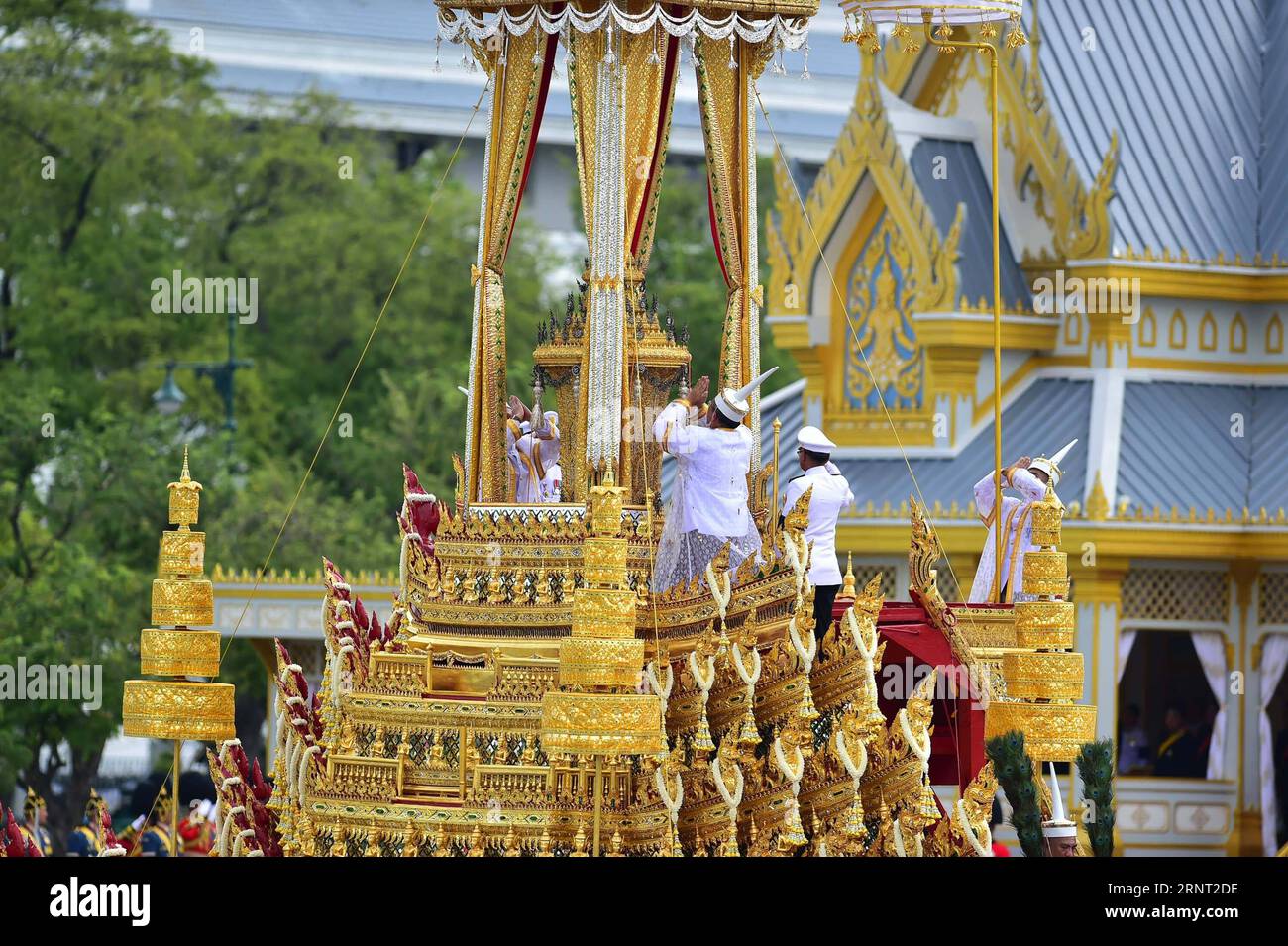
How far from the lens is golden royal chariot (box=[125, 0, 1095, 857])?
69.4 feet

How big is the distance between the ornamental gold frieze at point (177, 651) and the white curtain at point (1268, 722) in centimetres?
1666

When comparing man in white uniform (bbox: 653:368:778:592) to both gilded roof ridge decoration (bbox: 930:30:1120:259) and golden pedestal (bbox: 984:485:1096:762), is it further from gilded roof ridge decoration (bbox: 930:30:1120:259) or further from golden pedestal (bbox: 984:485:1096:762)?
gilded roof ridge decoration (bbox: 930:30:1120:259)

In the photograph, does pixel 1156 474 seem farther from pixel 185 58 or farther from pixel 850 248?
pixel 185 58

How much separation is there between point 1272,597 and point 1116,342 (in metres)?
3.16

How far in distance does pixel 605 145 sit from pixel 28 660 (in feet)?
55.0

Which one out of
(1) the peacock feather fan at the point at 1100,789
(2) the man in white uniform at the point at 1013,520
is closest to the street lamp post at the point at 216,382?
(2) the man in white uniform at the point at 1013,520

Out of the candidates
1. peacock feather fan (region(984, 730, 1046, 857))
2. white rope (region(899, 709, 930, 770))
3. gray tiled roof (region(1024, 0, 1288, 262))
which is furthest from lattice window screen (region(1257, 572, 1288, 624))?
white rope (region(899, 709, 930, 770))

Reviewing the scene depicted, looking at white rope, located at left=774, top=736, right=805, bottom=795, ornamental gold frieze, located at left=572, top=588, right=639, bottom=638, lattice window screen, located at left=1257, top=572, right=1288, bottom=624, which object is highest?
lattice window screen, located at left=1257, top=572, right=1288, bottom=624

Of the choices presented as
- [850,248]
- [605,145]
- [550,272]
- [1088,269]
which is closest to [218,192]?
[550,272]

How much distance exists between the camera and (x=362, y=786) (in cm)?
2205
